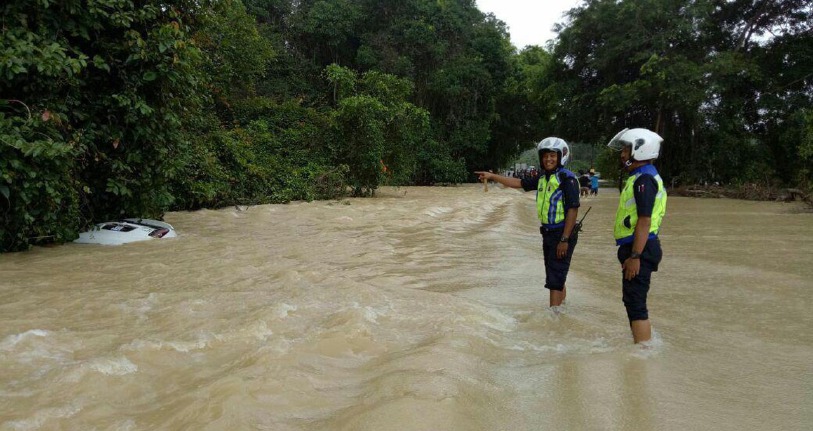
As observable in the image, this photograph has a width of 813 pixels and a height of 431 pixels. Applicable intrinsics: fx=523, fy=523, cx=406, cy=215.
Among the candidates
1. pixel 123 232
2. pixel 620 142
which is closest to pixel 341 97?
pixel 123 232

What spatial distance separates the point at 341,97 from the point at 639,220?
1699 centimetres

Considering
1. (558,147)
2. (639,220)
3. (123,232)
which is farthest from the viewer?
(123,232)

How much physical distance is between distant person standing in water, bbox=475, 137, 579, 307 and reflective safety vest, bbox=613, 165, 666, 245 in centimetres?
64

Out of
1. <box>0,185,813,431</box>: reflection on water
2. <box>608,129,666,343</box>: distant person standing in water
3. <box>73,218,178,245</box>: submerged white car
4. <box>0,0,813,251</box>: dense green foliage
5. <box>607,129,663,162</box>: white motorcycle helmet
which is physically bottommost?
<box>0,185,813,431</box>: reflection on water

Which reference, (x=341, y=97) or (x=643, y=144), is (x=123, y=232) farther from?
(x=341, y=97)

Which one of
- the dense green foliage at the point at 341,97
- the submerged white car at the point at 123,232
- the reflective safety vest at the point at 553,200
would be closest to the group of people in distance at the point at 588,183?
the dense green foliage at the point at 341,97

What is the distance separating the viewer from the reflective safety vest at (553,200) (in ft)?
15.6

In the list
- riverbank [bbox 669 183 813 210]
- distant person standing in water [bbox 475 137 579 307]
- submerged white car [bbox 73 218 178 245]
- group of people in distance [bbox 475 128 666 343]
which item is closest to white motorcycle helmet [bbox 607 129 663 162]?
group of people in distance [bbox 475 128 666 343]

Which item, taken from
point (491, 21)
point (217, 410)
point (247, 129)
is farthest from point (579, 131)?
point (217, 410)

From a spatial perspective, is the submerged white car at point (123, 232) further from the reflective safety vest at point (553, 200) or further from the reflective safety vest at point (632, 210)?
the reflective safety vest at point (632, 210)

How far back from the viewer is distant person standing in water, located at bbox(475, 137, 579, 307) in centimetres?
468

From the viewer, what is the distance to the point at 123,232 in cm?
775

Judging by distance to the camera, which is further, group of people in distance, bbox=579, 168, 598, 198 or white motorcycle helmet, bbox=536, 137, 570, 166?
group of people in distance, bbox=579, 168, 598, 198

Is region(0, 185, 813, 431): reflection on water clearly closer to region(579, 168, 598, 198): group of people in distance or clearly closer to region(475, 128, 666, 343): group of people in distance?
region(475, 128, 666, 343): group of people in distance
